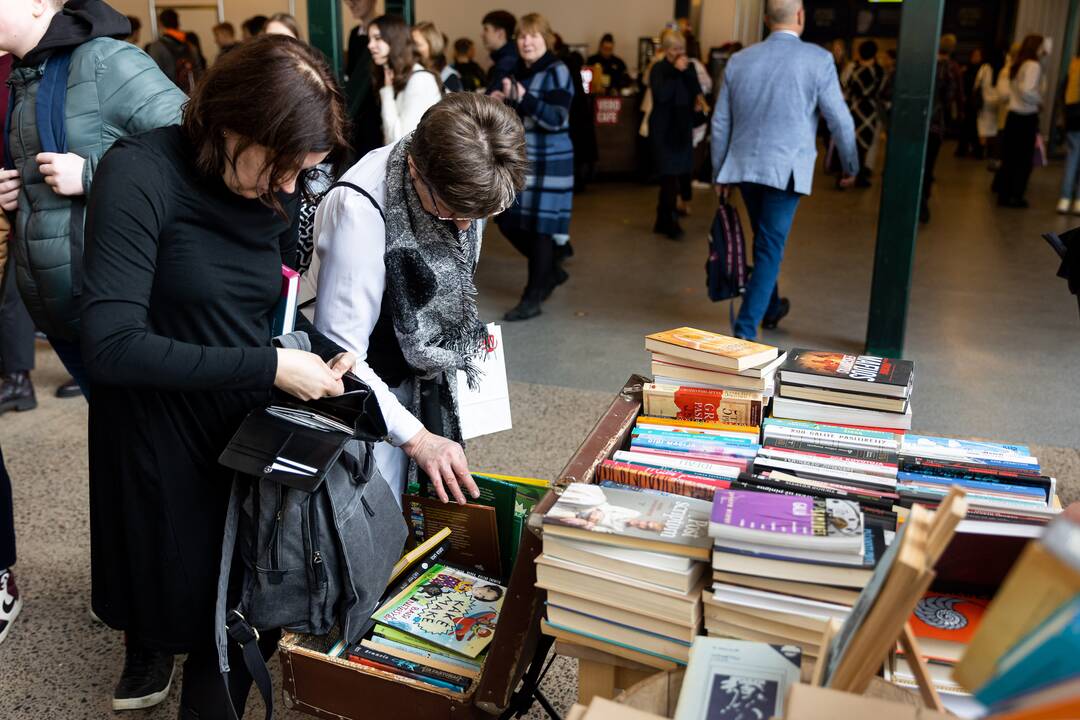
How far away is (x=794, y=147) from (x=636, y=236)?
3470 millimetres

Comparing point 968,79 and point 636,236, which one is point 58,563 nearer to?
point 636,236

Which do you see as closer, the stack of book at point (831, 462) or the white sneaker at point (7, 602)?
the stack of book at point (831, 462)

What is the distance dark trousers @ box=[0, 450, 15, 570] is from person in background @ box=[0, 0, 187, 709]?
1.67ft

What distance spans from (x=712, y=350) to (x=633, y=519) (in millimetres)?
623

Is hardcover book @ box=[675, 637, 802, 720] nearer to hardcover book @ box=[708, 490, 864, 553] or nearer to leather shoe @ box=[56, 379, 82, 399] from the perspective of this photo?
hardcover book @ box=[708, 490, 864, 553]

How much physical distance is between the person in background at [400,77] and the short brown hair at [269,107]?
365 cm

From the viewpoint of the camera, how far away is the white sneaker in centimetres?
269

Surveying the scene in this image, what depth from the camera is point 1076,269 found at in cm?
252

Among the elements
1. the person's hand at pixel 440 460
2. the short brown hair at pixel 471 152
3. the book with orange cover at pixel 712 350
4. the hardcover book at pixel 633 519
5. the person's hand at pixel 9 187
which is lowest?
the person's hand at pixel 440 460

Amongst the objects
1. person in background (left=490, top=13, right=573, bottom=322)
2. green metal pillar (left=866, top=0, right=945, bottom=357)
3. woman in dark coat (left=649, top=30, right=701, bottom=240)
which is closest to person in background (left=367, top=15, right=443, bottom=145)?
person in background (left=490, top=13, right=573, bottom=322)

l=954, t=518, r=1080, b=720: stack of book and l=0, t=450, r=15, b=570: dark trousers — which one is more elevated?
l=954, t=518, r=1080, b=720: stack of book

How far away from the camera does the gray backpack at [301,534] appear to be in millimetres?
1629

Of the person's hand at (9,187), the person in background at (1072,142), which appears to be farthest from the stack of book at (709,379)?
the person in background at (1072,142)

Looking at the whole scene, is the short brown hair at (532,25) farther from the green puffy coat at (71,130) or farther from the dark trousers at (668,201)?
the green puffy coat at (71,130)
